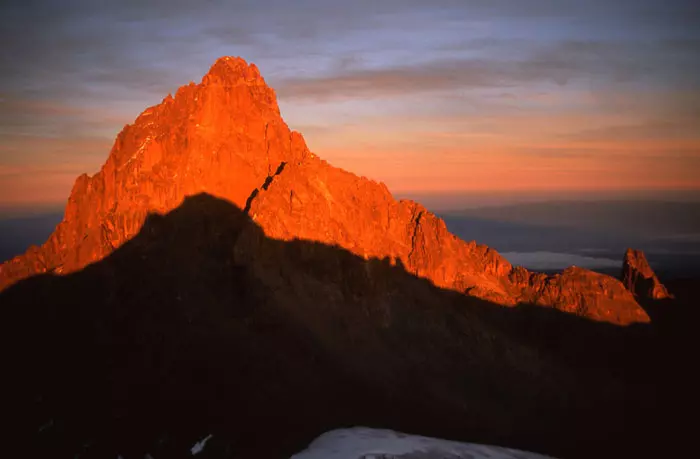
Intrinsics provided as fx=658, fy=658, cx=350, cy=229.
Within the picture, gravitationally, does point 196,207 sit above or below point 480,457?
above

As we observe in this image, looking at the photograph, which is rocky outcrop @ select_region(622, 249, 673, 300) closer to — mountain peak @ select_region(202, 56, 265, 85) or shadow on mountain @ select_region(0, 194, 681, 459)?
shadow on mountain @ select_region(0, 194, 681, 459)

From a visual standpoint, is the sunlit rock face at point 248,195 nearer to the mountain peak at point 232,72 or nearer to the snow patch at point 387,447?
the mountain peak at point 232,72

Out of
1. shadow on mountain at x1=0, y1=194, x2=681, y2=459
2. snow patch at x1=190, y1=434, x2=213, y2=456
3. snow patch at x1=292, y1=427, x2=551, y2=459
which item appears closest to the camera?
snow patch at x1=190, y1=434, x2=213, y2=456

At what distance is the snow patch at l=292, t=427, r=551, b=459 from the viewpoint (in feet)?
191

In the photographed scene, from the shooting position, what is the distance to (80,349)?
59.7 metres

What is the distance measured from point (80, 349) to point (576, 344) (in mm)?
58338

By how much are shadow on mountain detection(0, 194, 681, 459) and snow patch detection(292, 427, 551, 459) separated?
5.97 ft

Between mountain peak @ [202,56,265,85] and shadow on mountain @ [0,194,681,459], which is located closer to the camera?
shadow on mountain @ [0,194,681,459]

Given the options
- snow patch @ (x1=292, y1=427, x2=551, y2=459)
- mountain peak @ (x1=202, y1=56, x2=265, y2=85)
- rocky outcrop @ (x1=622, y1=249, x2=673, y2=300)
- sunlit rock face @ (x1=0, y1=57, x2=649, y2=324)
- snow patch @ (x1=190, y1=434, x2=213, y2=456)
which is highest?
mountain peak @ (x1=202, y1=56, x2=265, y2=85)

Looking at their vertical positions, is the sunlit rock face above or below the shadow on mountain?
above

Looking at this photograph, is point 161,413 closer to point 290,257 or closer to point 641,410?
point 290,257

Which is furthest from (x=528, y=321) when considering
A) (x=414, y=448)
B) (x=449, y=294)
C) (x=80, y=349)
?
(x=80, y=349)

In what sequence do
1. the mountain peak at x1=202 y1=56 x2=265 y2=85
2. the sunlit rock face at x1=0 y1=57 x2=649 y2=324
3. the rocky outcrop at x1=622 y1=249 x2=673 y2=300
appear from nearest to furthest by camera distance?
the sunlit rock face at x1=0 y1=57 x2=649 y2=324, the mountain peak at x1=202 y1=56 x2=265 y2=85, the rocky outcrop at x1=622 y1=249 x2=673 y2=300

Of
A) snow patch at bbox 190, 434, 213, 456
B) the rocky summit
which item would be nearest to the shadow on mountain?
the rocky summit
